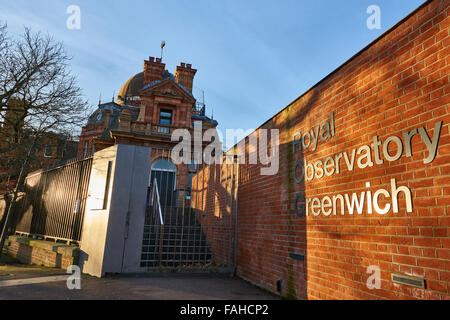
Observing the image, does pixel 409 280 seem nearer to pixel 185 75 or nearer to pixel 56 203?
pixel 56 203

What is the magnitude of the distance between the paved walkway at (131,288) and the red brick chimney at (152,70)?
18631 millimetres

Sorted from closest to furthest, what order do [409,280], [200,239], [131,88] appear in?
[409,280], [200,239], [131,88]

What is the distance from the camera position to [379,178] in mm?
2725

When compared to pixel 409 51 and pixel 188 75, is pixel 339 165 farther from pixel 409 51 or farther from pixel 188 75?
pixel 188 75

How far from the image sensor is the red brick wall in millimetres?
2229

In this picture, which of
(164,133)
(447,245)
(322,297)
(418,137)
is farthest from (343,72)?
(164,133)

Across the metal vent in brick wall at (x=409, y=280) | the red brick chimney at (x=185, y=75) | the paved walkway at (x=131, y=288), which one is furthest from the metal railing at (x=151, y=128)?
A: the metal vent in brick wall at (x=409, y=280)

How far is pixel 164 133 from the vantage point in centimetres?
1688

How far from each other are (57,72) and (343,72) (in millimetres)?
10959

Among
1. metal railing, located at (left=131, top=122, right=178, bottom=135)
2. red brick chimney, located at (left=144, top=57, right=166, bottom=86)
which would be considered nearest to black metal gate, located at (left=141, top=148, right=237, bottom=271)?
metal railing, located at (left=131, top=122, right=178, bottom=135)

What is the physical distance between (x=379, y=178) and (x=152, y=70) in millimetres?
21916

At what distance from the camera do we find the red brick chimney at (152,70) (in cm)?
2178

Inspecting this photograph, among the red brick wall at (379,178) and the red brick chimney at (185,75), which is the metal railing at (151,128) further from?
the red brick wall at (379,178)

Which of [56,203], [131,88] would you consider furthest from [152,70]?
[56,203]
